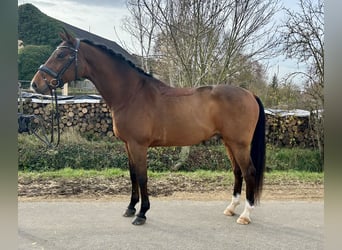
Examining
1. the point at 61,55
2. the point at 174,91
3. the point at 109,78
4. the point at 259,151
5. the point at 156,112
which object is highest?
the point at 61,55

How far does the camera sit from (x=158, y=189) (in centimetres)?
481

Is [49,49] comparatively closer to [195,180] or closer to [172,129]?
[195,180]

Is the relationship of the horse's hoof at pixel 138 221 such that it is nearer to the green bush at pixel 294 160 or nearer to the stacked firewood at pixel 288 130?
the green bush at pixel 294 160

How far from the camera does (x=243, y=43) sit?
7.12 meters

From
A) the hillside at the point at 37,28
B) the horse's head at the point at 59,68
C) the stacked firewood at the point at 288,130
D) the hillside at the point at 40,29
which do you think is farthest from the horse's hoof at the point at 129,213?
the hillside at the point at 37,28

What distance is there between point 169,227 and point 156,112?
1.24 meters

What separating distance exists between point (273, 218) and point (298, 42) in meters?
5.07

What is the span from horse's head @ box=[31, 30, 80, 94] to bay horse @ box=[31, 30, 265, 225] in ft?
0.03

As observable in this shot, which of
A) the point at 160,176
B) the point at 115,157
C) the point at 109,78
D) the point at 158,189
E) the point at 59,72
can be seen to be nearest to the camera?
the point at 59,72

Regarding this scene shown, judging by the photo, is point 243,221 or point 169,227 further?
point 243,221

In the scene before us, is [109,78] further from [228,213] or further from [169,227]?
[228,213]

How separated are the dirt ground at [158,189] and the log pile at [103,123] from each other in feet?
8.53

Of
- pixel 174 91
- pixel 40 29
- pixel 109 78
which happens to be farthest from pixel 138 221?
pixel 40 29

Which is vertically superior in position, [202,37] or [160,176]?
[202,37]
